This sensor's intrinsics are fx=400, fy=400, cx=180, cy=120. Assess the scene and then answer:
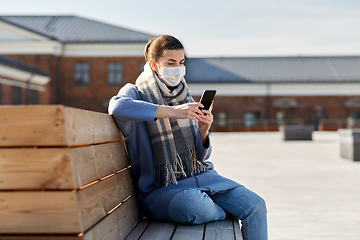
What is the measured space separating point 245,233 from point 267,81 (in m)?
36.7

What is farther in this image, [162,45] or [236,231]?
[162,45]

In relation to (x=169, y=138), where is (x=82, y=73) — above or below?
above

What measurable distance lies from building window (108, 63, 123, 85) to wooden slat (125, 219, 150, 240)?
2748cm

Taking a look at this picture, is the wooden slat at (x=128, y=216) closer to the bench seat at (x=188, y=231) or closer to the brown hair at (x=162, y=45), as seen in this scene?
the bench seat at (x=188, y=231)

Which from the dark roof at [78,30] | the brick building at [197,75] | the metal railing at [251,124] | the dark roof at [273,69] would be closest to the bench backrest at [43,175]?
the brick building at [197,75]

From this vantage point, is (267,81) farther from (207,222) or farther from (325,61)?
(207,222)

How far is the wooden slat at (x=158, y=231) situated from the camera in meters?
2.42

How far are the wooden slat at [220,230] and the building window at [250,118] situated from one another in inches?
1392

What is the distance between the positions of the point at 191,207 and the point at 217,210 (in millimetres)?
235

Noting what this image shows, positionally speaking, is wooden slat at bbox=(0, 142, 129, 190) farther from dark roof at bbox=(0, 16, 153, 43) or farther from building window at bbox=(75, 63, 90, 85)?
building window at bbox=(75, 63, 90, 85)

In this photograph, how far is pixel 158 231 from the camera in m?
2.54

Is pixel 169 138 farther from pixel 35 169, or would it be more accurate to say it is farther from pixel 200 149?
pixel 35 169

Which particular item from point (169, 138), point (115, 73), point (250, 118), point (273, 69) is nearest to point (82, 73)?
point (115, 73)

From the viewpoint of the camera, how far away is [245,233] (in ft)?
8.48
